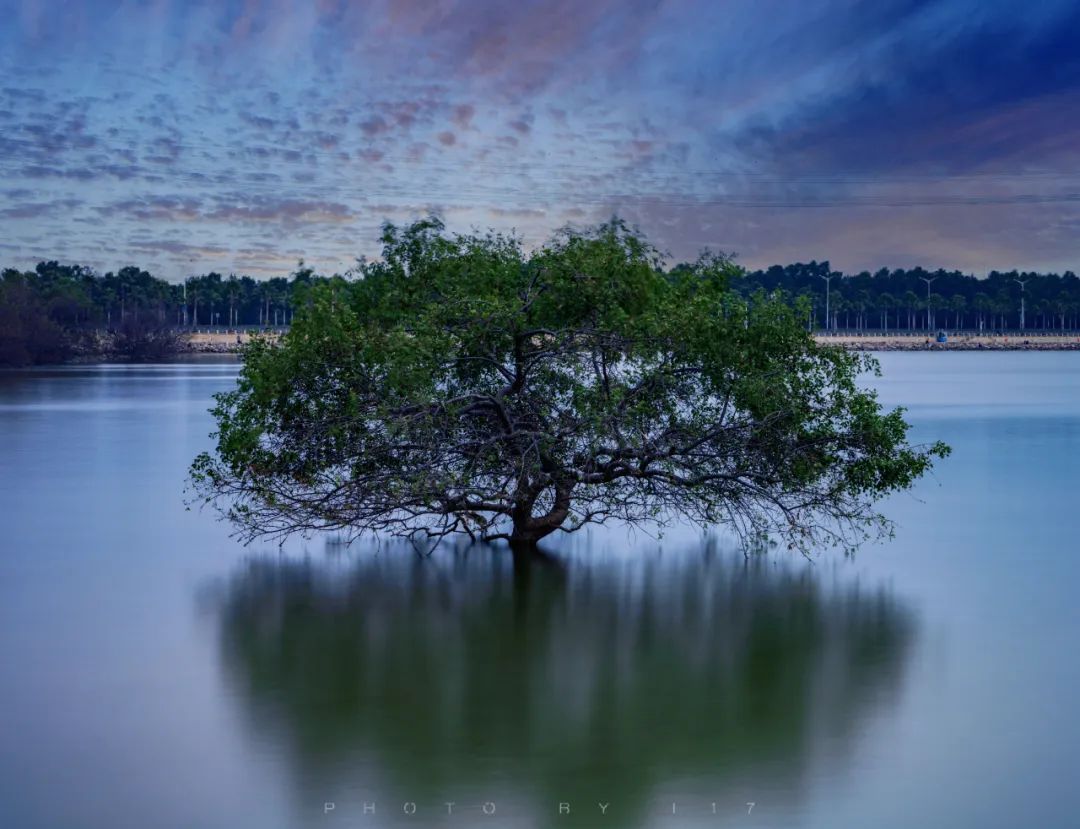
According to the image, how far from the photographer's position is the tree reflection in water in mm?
10898

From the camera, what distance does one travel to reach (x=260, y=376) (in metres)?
19.2

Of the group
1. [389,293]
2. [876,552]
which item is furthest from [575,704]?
[876,552]

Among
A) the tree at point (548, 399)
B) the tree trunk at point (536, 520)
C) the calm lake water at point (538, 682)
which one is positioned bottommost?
the calm lake water at point (538, 682)

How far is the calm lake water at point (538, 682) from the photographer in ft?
34.8

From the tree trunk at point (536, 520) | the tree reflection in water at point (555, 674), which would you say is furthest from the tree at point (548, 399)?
the tree reflection in water at point (555, 674)

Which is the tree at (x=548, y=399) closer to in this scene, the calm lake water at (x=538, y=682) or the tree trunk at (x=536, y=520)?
the tree trunk at (x=536, y=520)

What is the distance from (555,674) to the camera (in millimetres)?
14414

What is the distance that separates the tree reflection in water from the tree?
1130mm

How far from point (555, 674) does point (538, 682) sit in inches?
15.0

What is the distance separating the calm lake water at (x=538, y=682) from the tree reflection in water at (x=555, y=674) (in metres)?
0.04

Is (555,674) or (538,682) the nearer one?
(538,682)

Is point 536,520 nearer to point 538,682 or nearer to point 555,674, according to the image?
point 555,674

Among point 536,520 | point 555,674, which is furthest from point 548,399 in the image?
point 555,674

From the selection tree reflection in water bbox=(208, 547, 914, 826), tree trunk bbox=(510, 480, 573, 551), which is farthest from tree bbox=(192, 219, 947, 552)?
tree reflection in water bbox=(208, 547, 914, 826)
